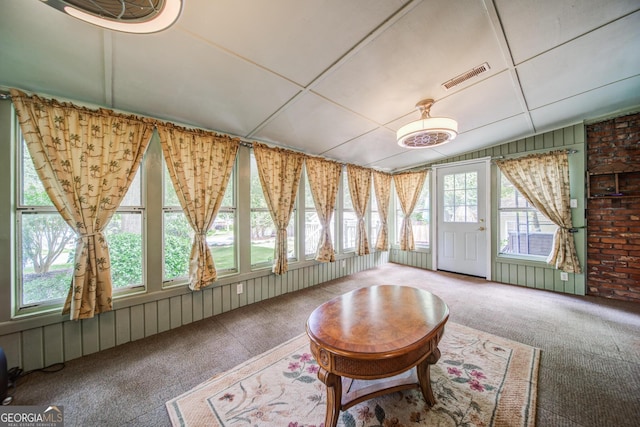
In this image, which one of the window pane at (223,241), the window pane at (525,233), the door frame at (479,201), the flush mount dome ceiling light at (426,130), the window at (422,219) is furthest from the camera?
the window at (422,219)

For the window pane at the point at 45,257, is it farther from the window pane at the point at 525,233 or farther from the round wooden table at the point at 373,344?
the window pane at the point at 525,233

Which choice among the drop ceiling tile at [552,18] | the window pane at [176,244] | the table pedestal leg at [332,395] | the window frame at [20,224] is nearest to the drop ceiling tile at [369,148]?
the drop ceiling tile at [552,18]

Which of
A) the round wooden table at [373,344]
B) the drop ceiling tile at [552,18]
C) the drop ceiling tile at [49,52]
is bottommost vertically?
the round wooden table at [373,344]

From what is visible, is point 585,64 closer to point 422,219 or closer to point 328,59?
point 328,59

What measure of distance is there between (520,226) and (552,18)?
3.20m

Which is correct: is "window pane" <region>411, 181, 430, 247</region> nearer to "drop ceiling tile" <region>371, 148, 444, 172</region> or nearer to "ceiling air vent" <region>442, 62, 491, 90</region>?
"drop ceiling tile" <region>371, 148, 444, 172</region>

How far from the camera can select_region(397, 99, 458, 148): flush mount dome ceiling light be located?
Answer: 203cm

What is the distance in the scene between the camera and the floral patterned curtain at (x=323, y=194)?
11.7ft

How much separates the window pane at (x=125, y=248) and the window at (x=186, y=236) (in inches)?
8.8

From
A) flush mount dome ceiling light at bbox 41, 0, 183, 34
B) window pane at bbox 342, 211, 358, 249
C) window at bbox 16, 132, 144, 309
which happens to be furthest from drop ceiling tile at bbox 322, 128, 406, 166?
window at bbox 16, 132, 144, 309

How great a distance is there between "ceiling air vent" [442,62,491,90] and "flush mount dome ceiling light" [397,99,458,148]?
22 cm

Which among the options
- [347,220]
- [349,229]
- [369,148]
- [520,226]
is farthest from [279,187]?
[520,226]

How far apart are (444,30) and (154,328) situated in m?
3.53

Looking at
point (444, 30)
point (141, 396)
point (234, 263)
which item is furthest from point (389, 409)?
point (444, 30)
